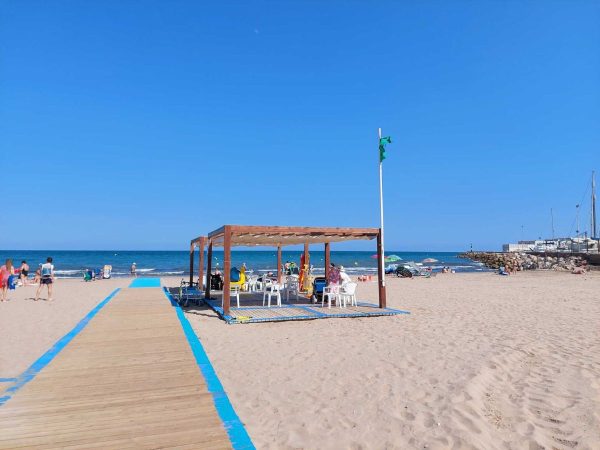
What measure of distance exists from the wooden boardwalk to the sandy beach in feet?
2.04

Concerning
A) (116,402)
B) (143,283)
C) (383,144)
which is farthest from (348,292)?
(143,283)

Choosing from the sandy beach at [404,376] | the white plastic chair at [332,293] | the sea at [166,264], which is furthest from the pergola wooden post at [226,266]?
the sea at [166,264]

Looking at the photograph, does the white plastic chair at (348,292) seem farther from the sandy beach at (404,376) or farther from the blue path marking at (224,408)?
the blue path marking at (224,408)

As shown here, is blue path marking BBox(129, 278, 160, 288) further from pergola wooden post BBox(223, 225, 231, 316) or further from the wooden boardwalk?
the wooden boardwalk

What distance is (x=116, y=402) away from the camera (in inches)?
161

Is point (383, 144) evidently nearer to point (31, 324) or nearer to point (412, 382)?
point (412, 382)

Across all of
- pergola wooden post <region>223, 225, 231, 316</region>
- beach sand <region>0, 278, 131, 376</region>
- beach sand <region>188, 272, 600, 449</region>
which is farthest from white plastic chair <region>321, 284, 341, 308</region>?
beach sand <region>0, 278, 131, 376</region>

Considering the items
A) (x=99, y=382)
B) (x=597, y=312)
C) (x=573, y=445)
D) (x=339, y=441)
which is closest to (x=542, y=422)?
(x=573, y=445)

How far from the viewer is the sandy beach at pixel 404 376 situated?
12.9 ft

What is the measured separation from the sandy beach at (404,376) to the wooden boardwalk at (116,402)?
24.5 inches

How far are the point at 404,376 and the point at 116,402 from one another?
3.82 metres

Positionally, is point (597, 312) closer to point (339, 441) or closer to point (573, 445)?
point (573, 445)

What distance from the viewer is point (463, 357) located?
6688mm

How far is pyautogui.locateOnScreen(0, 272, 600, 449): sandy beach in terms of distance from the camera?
3.93m
